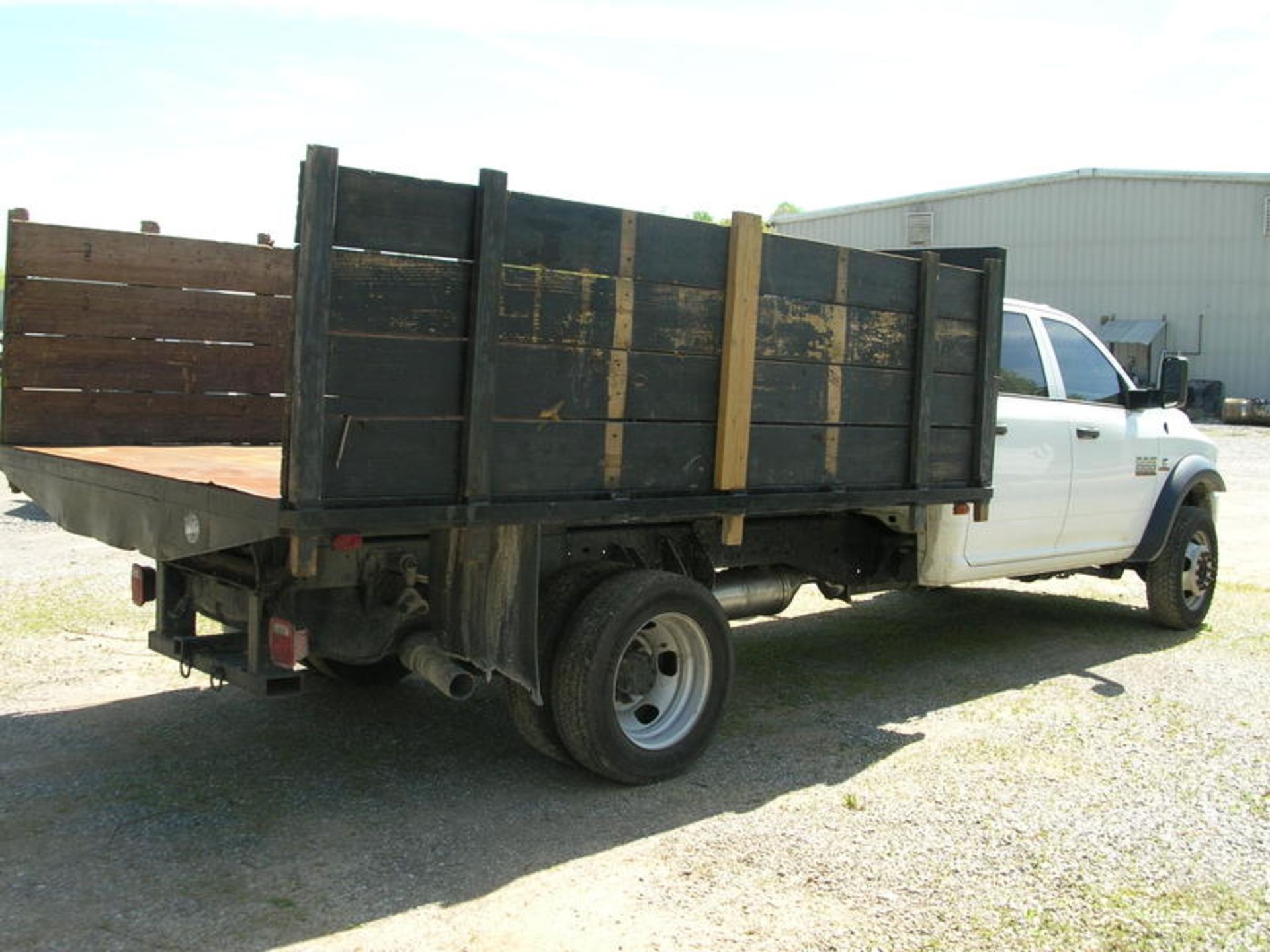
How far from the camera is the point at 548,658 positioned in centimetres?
457

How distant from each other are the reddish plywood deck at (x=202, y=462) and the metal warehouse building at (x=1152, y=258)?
28468mm

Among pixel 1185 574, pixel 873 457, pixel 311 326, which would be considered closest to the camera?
pixel 311 326

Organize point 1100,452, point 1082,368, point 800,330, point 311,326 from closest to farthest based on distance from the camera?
point 311,326, point 800,330, point 1100,452, point 1082,368

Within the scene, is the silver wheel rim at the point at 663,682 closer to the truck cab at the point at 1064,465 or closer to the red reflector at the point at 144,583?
the truck cab at the point at 1064,465

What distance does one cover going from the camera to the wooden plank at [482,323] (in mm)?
3902

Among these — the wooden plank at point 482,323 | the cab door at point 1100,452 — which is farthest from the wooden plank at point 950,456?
the wooden plank at point 482,323

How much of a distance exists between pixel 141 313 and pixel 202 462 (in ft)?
3.58

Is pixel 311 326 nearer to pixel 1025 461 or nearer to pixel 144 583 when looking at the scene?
pixel 144 583

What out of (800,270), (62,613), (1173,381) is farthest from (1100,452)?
(62,613)

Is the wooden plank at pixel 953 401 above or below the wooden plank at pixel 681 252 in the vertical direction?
below

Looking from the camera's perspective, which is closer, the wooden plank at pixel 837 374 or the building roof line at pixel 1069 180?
the wooden plank at pixel 837 374

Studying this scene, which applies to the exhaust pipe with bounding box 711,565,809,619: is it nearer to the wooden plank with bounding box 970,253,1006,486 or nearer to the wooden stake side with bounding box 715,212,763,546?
the wooden stake side with bounding box 715,212,763,546

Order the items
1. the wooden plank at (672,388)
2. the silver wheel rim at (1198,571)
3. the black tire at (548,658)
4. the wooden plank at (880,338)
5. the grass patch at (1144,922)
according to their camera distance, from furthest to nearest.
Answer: the silver wheel rim at (1198,571) < the wooden plank at (880,338) < the black tire at (548,658) < the wooden plank at (672,388) < the grass patch at (1144,922)

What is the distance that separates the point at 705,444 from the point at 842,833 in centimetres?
154
